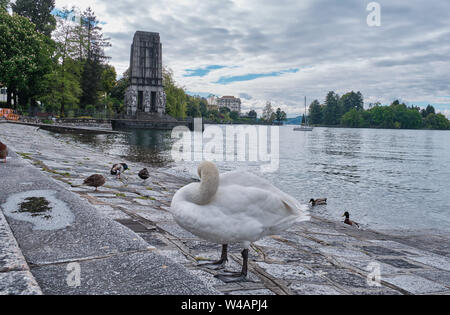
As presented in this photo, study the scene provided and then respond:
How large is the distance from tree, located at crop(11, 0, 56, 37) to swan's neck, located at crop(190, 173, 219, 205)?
2748 inches

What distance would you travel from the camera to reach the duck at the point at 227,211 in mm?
2688

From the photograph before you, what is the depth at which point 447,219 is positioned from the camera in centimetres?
1171

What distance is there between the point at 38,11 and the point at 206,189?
7377 centimetres

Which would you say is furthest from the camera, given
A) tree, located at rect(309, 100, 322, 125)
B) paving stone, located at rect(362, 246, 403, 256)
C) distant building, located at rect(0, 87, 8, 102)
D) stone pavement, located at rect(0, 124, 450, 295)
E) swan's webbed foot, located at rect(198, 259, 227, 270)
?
tree, located at rect(309, 100, 322, 125)

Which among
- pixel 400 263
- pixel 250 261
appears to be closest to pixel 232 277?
pixel 250 261

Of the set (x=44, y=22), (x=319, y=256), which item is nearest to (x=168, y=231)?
(x=319, y=256)

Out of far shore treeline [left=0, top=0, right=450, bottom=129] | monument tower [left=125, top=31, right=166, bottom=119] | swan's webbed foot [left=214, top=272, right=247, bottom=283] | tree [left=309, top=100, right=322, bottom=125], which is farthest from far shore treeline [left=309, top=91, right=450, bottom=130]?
swan's webbed foot [left=214, top=272, right=247, bottom=283]

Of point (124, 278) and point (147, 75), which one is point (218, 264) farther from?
point (147, 75)

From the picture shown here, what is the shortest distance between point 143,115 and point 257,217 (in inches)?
2985

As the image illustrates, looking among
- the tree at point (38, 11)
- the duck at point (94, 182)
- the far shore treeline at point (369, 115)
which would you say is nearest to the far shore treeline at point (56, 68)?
the tree at point (38, 11)

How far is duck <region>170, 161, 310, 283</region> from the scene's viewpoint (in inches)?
106

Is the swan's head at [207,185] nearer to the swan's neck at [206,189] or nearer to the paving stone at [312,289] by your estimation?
the swan's neck at [206,189]

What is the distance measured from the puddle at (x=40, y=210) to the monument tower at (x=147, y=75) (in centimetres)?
7599

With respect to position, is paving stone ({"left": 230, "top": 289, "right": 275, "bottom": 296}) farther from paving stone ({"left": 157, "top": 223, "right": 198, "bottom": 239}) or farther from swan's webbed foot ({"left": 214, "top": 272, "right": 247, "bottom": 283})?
paving stone ({"left": 157, "top": 223, "right": 198, "bottom": 239})
